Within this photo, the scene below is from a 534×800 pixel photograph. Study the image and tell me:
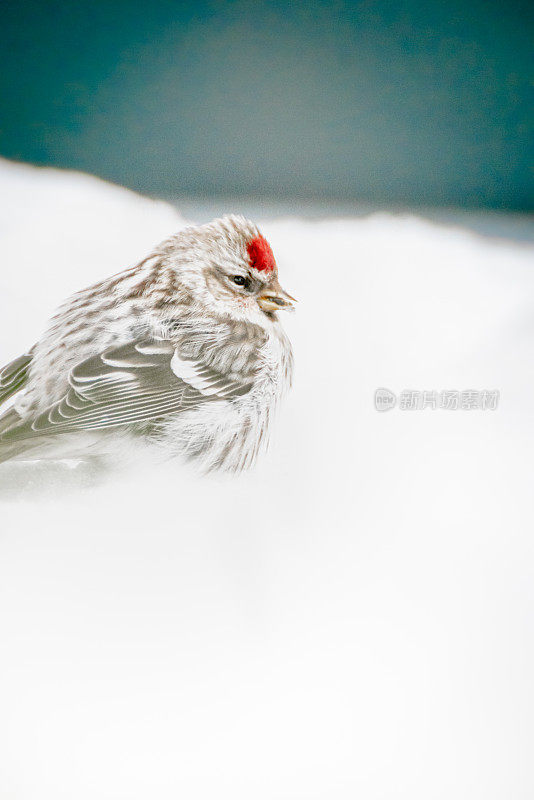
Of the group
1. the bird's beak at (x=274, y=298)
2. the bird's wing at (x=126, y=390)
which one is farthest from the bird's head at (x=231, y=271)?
the bird's wing at (x=126, y=390)

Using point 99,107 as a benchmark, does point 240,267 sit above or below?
below

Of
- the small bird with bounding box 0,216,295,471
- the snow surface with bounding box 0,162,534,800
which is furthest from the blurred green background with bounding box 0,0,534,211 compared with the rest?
the small bird with bounding box 0,216,295,471

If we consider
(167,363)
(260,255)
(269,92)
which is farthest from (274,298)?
(269,92)

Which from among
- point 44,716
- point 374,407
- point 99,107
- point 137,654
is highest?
point 99,107

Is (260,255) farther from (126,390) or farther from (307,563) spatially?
(307,563)

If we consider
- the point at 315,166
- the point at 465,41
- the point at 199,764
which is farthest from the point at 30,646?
the point at 465,41

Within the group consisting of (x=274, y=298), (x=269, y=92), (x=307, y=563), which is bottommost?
(x=307, y=563)

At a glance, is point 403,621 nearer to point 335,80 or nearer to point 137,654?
point 137,654

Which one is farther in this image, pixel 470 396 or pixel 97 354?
pixel 470 396
